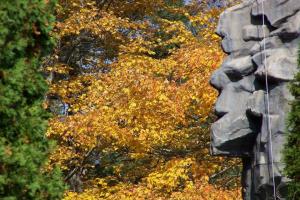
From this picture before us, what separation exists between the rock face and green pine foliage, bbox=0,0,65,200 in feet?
12.0

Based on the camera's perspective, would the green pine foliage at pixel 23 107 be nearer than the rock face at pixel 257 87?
Yes

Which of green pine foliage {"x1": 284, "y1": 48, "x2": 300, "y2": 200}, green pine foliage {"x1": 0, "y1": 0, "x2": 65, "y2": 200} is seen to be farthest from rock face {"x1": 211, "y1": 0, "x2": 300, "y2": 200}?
green pine foliage {"x1": 0, "y1": 0, "x2": 65, "y2": 200}

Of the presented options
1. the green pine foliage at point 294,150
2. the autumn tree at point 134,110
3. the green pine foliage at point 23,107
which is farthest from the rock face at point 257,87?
the green pine foliage at point 23,107

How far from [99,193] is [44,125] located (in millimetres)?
8367

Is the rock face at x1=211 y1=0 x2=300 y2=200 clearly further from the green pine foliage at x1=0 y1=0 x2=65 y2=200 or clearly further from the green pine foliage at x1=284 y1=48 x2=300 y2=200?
the green pine foliage at x1=0 y1=0 x2=65 y2=200

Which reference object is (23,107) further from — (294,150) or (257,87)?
(257,87)

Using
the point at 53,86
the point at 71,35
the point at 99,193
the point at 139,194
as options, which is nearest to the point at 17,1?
the point at 139,194

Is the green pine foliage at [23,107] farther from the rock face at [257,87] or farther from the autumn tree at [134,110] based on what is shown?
the autumn tree at [134,110]

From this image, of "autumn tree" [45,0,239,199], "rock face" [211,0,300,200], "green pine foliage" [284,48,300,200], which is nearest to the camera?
"green pine foliage" [284,48,300,200]

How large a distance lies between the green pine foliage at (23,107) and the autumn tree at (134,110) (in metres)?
6.84

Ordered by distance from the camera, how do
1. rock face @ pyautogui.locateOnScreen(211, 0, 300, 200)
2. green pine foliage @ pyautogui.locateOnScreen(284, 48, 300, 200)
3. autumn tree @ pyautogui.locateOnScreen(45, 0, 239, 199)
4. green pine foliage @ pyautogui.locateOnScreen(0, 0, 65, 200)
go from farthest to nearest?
1. autumn tree @ pyautogui.locateOnScreen(45, 0, 239, 199)
2. rock face @ pyautogui.locateOnScreen(211, 0, 300, 200)
3. green pine foliage @ pyautogui.locateOnScreen(284, 48, 300, 200)
4. green pine foliage @ pyautogui.locateOnScreen(0, 0, 65, 200)

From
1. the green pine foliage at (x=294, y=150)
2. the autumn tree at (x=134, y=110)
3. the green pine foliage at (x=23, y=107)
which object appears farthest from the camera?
the autumn tree at (x=134, y=110)

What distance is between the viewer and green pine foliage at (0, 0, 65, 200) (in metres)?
5.20

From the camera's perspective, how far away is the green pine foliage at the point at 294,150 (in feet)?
23.3
